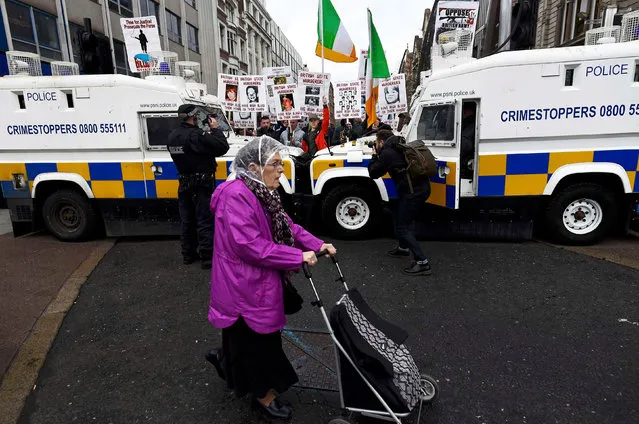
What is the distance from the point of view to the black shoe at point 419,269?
17.0 feet

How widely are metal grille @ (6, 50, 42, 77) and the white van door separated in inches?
243

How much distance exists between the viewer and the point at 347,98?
1158cm

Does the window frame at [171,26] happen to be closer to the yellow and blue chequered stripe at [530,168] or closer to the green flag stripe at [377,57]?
the green flag stripe at [377,57]

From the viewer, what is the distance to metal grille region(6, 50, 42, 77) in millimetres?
6637

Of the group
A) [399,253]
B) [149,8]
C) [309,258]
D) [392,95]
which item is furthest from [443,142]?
[149,8]

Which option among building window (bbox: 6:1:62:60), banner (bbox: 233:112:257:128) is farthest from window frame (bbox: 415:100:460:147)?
building window (bbox: 6:1:62:60)

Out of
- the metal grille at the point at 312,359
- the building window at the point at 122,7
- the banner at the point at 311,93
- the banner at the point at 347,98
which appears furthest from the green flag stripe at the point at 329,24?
the building window at the point at 122,7

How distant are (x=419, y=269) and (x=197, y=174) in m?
3.03

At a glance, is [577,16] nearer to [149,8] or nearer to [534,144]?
[534,144]

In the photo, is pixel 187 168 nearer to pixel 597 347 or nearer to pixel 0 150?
pixel 0 150

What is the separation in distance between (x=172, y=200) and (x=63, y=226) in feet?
6.48

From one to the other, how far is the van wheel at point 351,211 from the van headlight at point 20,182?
182 inches

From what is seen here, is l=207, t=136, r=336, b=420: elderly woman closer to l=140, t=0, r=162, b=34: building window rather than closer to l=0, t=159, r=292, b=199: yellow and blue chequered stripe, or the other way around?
l=0, t=159, r=292, b=199: yellow and blue chequered stripe

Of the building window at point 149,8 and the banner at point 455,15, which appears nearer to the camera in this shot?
the banner at point 455,15
